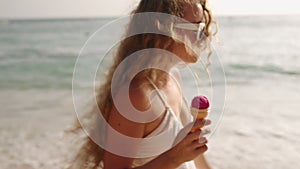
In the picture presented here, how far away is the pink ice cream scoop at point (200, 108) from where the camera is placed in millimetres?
1986

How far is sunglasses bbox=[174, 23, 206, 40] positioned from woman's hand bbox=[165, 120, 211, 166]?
1.49 ft

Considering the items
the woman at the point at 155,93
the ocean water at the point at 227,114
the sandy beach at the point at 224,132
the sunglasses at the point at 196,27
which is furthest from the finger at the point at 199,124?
the sandy beach at the point at 224,132

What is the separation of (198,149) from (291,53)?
61.5 feet

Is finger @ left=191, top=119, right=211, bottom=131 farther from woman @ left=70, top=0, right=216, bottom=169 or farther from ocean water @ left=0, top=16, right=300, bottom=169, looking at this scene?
ocean water @ left=0, top=16, right=300, bottom=169

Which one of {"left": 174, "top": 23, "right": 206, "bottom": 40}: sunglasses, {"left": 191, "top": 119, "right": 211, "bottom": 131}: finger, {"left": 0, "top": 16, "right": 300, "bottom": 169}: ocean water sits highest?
{"left": 174, "top": 23, "right": 206, "bottom": 40}: sunglasses

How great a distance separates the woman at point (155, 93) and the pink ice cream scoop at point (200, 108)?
4 centimetres

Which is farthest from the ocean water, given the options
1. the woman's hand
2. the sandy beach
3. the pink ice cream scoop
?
the woman's hand

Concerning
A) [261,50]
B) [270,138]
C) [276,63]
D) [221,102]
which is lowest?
[261,50]

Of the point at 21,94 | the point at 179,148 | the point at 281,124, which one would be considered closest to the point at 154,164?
the point at 179,148

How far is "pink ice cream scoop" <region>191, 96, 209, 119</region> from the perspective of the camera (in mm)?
1986

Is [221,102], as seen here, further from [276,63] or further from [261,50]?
[261,50]

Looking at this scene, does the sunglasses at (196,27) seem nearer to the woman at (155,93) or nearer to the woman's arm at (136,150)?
the woman at (155,93)

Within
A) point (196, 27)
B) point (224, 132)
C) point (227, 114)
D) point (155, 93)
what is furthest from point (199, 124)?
point (227, 114)

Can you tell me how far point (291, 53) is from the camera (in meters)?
19.9
